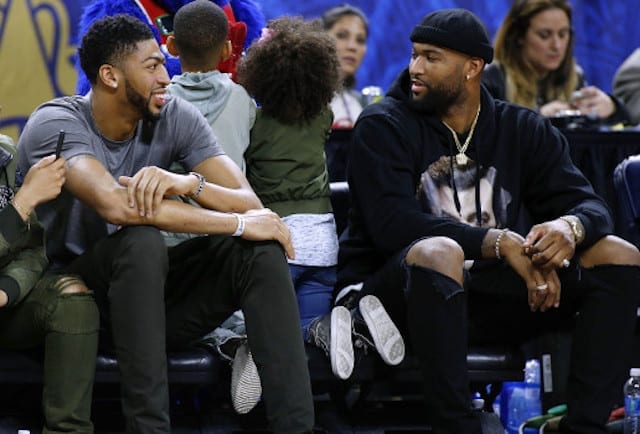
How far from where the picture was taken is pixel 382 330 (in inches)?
166

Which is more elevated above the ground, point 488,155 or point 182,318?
point 488,155

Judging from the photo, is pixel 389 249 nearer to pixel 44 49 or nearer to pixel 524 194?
pixel 524 194

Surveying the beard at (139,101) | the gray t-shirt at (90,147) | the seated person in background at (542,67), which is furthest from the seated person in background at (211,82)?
the seated person in background at (542,67)

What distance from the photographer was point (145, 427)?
3.72 metres

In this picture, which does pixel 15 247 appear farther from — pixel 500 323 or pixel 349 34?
pixel 349 34

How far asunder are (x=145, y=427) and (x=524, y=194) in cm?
172

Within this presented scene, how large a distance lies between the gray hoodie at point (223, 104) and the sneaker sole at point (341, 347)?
708 mm

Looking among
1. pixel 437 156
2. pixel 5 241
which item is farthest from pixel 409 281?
pixel 5 241

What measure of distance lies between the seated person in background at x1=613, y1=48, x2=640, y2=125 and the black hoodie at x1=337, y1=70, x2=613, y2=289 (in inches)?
82.4

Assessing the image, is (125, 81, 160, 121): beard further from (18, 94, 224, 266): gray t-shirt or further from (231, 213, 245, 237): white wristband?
(231, 213, 245, 237): white wristband

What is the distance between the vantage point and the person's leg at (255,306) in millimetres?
3842

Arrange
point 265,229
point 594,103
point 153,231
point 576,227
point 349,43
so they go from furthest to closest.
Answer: point 349,43 → point 594,103 → point 576,227 → point 265,229 → point 153,231

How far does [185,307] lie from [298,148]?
0.78 meters

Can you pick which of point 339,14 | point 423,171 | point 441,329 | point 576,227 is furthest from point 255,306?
point 339,14
